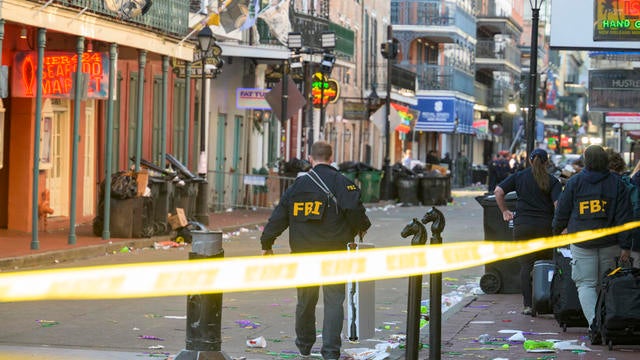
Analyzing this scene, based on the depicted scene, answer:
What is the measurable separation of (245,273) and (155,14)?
6972 mm

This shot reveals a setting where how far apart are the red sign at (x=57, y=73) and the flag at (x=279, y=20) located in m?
15.4

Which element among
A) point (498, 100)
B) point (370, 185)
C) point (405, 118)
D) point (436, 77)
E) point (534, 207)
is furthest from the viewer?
point (498, 100)

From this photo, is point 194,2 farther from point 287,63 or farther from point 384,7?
point 384,7

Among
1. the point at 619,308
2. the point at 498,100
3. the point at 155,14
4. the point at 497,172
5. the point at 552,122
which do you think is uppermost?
the point at 498,100

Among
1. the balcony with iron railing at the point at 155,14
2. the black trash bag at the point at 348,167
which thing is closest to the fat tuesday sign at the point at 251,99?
the black trash bag at the point at 348,167

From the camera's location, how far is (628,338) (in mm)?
12242

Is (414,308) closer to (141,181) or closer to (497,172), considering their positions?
(141,181)

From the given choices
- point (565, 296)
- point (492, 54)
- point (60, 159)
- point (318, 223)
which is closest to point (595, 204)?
point (565, 296)

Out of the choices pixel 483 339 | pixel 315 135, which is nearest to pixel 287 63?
pixel 315 135

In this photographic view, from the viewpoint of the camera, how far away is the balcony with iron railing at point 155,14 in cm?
2183

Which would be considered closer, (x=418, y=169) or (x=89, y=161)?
(x=89, y=161)

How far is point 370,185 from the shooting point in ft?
150

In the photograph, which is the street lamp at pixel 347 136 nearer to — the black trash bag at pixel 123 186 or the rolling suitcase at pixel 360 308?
the black trash bag at pixel 123 186

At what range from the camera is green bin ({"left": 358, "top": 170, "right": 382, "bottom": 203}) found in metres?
45.2
